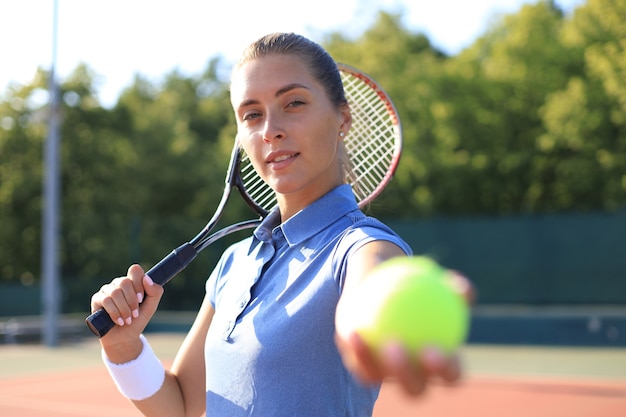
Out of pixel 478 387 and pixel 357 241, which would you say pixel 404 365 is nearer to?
pixel 357 241

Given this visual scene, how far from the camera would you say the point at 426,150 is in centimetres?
2138

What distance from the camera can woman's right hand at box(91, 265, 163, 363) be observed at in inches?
72.5

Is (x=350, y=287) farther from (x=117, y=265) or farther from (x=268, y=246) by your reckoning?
(x=117, y=265)

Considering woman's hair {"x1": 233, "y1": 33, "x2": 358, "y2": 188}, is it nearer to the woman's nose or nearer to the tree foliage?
the woman's nose

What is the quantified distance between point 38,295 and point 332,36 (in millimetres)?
13237

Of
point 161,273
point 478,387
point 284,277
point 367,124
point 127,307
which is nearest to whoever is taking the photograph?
point 284,277

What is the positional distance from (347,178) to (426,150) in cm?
1955

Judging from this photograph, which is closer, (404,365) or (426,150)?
(404,365)

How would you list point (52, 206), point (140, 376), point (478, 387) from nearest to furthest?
point (140, 376)
point (478, 387)
point (52, 206)

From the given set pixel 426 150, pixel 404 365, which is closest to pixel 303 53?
pixel 404 365

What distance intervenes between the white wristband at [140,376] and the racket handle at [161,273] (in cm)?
13

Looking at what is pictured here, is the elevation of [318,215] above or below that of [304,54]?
below

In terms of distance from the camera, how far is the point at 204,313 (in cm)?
199

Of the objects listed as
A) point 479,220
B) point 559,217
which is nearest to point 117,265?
point 479,220
